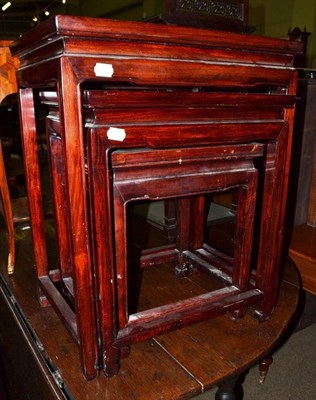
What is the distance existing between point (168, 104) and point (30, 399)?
33.6 inches

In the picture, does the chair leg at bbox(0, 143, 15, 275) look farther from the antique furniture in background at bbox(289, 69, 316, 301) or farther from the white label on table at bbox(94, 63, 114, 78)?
the antique furniture in background at bbox(289, 69, 316, 301)

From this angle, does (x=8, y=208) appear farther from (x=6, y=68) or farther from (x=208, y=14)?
(x=208, y=14)

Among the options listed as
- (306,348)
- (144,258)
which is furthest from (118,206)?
(306,348)

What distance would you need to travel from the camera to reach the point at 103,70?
57cm

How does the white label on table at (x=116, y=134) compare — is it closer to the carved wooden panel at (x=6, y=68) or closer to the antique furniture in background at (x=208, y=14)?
the antique furniture in background at (x=208, y=14)

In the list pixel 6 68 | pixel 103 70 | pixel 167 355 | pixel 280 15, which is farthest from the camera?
pixel 280 15

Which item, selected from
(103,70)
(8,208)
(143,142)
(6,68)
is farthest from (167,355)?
(6,68)

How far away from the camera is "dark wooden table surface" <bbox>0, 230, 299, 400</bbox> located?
0.70 meters

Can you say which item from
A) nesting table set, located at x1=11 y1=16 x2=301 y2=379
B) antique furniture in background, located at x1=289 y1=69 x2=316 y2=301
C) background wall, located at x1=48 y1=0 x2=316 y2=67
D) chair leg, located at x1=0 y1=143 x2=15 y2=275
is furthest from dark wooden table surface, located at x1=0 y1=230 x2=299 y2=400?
background wall, located at x1=48 y1=0 x2=316 y2=67

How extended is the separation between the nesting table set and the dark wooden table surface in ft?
0.12

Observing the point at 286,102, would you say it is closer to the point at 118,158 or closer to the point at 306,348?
the point at 118,158

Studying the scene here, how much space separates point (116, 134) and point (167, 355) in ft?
1.66

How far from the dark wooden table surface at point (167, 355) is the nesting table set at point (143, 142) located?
4 cm

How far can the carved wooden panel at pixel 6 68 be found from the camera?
1.07m
